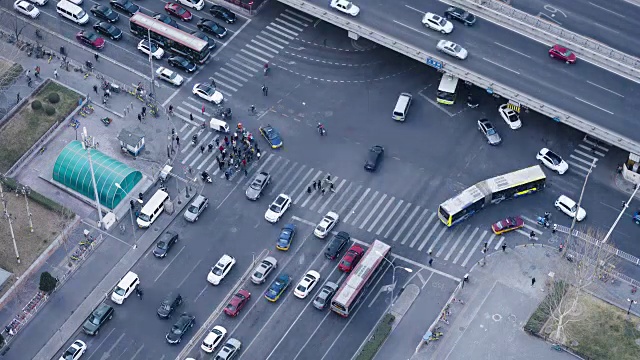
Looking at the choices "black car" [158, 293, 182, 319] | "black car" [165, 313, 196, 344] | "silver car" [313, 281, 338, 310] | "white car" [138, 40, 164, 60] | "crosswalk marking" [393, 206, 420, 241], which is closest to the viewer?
"black car" [165, 313, 196, 344]

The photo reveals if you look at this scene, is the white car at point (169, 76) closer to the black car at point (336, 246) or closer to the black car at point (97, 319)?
the black car at point (336, 246)

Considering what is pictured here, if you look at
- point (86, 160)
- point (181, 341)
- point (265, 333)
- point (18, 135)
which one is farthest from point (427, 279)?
point (18, 135)

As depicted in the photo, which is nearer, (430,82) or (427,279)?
(427,279)

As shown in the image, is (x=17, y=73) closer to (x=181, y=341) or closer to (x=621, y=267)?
(x=181, y=341)

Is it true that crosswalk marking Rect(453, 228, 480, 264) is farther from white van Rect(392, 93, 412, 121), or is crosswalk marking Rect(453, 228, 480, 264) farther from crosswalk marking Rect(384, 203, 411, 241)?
white van Rect(392, 93, 412, 121)

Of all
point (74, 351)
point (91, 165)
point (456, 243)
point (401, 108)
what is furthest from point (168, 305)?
point (401, 108)

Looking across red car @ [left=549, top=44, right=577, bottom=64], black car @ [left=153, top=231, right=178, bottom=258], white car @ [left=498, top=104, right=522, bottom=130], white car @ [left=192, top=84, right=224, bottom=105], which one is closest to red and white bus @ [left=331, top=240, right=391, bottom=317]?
black car @ [left=153, top=231, right=178, bottom=258]

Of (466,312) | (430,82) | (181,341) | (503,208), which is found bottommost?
(181,341)

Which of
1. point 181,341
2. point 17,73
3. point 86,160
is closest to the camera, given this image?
point 181,341
